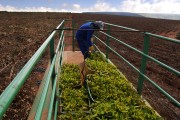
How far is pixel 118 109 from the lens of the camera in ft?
11.9

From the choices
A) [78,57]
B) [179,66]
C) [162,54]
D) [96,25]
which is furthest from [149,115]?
[162,54]

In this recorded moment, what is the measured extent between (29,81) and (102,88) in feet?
8.31

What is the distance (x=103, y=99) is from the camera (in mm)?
4086

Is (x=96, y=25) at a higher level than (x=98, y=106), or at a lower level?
higher

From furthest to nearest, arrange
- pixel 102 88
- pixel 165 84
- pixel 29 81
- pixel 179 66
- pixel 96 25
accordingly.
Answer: pixel 179 66 → pixel 165 84 → pixel 29 81 → pixel 96 25 → pixel 102 88

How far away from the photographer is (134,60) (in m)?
10.0

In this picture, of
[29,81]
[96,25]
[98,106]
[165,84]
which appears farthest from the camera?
[165,84]

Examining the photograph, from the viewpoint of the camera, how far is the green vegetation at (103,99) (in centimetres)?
356

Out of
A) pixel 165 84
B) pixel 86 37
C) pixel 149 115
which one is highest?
pixel 86 37

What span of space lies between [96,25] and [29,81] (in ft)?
7.24

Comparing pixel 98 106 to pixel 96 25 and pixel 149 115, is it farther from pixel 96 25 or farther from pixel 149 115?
pixel 96 25

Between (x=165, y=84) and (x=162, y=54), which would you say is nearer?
(x=165, y=84)

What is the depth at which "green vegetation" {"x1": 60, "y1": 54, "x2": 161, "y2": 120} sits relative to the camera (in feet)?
11.7

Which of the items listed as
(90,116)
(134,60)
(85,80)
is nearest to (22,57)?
(134,60)
